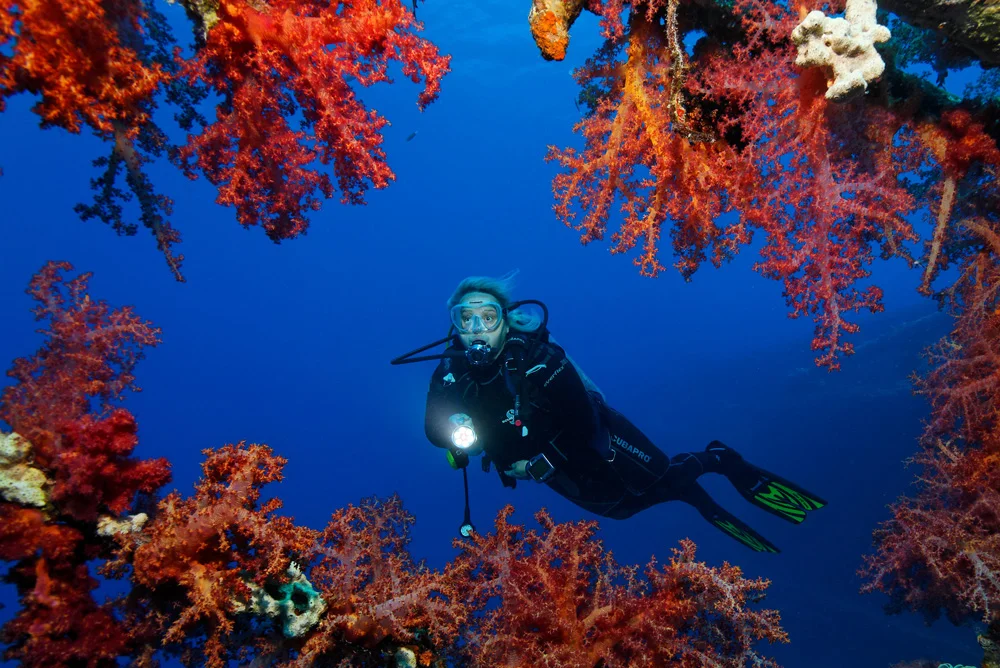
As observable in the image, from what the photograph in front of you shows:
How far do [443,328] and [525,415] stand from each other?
320 feet

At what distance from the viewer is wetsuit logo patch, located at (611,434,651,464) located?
640 centimetres

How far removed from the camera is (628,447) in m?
6.45

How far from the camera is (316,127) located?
119 inches

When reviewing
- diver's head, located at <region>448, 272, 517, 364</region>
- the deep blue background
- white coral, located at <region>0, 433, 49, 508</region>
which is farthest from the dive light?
the deep blue background

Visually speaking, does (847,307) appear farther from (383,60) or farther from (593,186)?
(383,60)

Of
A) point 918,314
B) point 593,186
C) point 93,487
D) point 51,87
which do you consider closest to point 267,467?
point 93,487

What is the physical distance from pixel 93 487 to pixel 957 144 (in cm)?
565

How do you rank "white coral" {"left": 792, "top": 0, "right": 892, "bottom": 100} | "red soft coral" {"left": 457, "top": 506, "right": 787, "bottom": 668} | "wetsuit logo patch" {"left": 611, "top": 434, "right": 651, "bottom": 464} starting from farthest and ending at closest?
"wetsuit logo patch" {"left": 611, "top": 434, "right": 651, "bottom": 464}, "red soft coral" {"left": 457, "top": 506, "right": 787, "bottom": 668}, "white coral" {"left": 792, "top": 0, "right": 892, "bottom": 100}

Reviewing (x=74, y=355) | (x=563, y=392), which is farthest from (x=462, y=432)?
(x=74, y=355)

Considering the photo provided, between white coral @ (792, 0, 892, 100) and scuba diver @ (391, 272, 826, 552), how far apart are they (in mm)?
3461

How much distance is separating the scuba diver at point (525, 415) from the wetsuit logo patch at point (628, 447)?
0.01 meters

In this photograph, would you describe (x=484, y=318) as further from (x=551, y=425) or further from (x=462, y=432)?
(x=551, y=425)

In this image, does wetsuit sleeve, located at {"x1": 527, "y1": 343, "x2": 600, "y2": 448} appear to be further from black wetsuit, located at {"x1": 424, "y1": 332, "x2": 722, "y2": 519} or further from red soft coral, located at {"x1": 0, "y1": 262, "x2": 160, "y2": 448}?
red soft coral, located at {"x1": 0, "y1": 262, "x2": 160, "y2": 448}

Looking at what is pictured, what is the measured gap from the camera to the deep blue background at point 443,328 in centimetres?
1814
